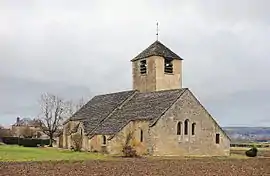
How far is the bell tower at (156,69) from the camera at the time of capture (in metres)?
66.1

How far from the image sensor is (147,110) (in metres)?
58.9

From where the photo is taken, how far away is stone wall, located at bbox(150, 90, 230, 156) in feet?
183

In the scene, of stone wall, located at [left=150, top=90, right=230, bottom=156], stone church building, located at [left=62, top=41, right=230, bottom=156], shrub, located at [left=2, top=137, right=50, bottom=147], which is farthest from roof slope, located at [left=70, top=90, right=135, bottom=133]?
stone wall, located at [left=150, top=90, right=230, bottom=156]

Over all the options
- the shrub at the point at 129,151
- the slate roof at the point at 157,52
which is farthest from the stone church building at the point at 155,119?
the shrub at the point at 129,151

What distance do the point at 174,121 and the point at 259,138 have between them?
88769mm

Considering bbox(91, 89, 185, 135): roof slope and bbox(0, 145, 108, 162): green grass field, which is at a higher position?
bbox(91, 89, 185, 135): roof slope

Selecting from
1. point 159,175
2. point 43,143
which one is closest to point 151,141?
point 159,175

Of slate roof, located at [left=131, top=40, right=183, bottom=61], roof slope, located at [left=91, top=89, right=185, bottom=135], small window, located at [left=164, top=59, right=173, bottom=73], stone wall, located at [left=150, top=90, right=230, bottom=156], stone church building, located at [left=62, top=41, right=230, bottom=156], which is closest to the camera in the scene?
stone wall, located at [left=150, top=90, right=230, bottom=156]

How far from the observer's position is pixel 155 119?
183 feet

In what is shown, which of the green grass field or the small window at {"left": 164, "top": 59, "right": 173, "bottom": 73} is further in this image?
the small window at {"left": 164, "top": 59, "right": 173, "bottom": 73}

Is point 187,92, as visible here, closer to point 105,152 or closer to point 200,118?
point 200,118

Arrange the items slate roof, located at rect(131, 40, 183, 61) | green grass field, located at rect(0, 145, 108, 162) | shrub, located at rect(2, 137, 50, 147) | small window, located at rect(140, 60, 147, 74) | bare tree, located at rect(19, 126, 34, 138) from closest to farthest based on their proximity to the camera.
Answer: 1. green grass field, located at rect(0, 145, 108, 162)
2. slate roof, located at rect(131, 40, 183, 61)
3. small window, located at rect(140, 60, 147, 74)
4. shrub, located at rect(2, 137, 50, 147)
5. bare tree, located at rect(19, 126, 34, 138)

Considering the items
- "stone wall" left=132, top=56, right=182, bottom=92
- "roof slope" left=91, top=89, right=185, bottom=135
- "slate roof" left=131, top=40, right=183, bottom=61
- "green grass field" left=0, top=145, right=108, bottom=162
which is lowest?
"green grass field" left=0, top=145, right=108, bottom=162

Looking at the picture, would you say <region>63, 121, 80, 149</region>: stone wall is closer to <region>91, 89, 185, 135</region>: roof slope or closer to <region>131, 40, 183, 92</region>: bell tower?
<region>91, 89, 185, 135</region>: roof slope
